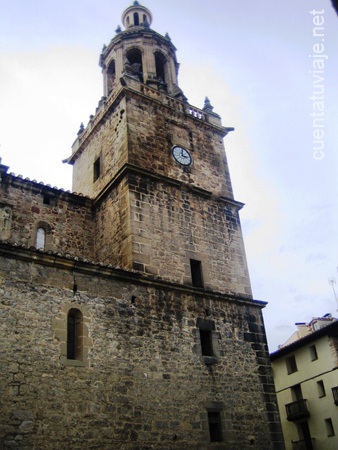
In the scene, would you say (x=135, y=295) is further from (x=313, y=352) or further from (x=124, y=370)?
(x=313, y=352)

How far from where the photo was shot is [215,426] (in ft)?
43.5

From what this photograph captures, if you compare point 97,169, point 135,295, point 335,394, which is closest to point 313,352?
point 335,394

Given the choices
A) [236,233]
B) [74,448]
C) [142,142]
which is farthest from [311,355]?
[74,448]

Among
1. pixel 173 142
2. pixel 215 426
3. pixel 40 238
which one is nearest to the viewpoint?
pixel 215 426

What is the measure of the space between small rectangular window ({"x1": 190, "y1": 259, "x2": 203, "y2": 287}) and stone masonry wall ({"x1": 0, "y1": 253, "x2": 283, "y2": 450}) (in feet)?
2.15

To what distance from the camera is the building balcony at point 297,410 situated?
24750 millimetres

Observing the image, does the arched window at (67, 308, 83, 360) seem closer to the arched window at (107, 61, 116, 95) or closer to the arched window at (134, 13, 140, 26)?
the arched window at (107, 61, 116, 95)

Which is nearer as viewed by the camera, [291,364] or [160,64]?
[160,64]

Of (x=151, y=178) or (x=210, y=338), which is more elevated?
(x=151, y=178)

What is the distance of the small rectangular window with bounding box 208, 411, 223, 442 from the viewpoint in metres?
13.1

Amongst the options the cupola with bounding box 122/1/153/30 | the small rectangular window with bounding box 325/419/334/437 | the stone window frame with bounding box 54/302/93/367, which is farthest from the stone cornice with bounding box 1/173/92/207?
the small rectangular window with bounding box 325/419/334/437

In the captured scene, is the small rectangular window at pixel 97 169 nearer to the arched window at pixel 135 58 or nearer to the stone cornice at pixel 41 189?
the stone cornice at pixel 41 189

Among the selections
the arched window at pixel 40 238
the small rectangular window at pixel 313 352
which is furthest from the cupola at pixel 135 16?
the small rectangular window at pixel 313 352

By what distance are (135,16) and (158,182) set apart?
448 inches
